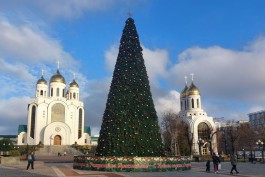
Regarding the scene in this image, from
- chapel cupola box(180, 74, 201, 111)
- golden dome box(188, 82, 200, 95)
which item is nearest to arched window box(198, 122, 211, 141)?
chapel cupola box(180, 74, 201, 111)

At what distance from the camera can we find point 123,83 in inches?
744

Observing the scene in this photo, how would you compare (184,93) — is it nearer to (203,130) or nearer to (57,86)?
(203,130)

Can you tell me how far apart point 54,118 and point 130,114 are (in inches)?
1859

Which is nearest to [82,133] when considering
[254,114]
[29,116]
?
[29,116]

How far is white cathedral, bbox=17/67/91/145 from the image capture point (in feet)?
195

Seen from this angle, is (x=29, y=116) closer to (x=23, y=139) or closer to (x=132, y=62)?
(x=23, y=139)

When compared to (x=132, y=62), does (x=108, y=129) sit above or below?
below

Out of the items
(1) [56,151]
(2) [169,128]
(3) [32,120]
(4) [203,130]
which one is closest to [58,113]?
(3) [32,120]

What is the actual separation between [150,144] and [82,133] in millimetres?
48298

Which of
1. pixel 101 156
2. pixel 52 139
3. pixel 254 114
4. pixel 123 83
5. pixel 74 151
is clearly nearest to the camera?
pixel 101 156

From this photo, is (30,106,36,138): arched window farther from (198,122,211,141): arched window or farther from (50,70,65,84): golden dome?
(198,122,211,141): arched window

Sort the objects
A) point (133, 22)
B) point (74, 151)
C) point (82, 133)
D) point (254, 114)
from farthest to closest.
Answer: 1. point (254, 114)
2. point (82, 133)
3. point (74, 151)
4. point (133, 22)

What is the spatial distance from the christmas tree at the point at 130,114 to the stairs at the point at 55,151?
121ft

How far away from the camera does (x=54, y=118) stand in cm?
6184
